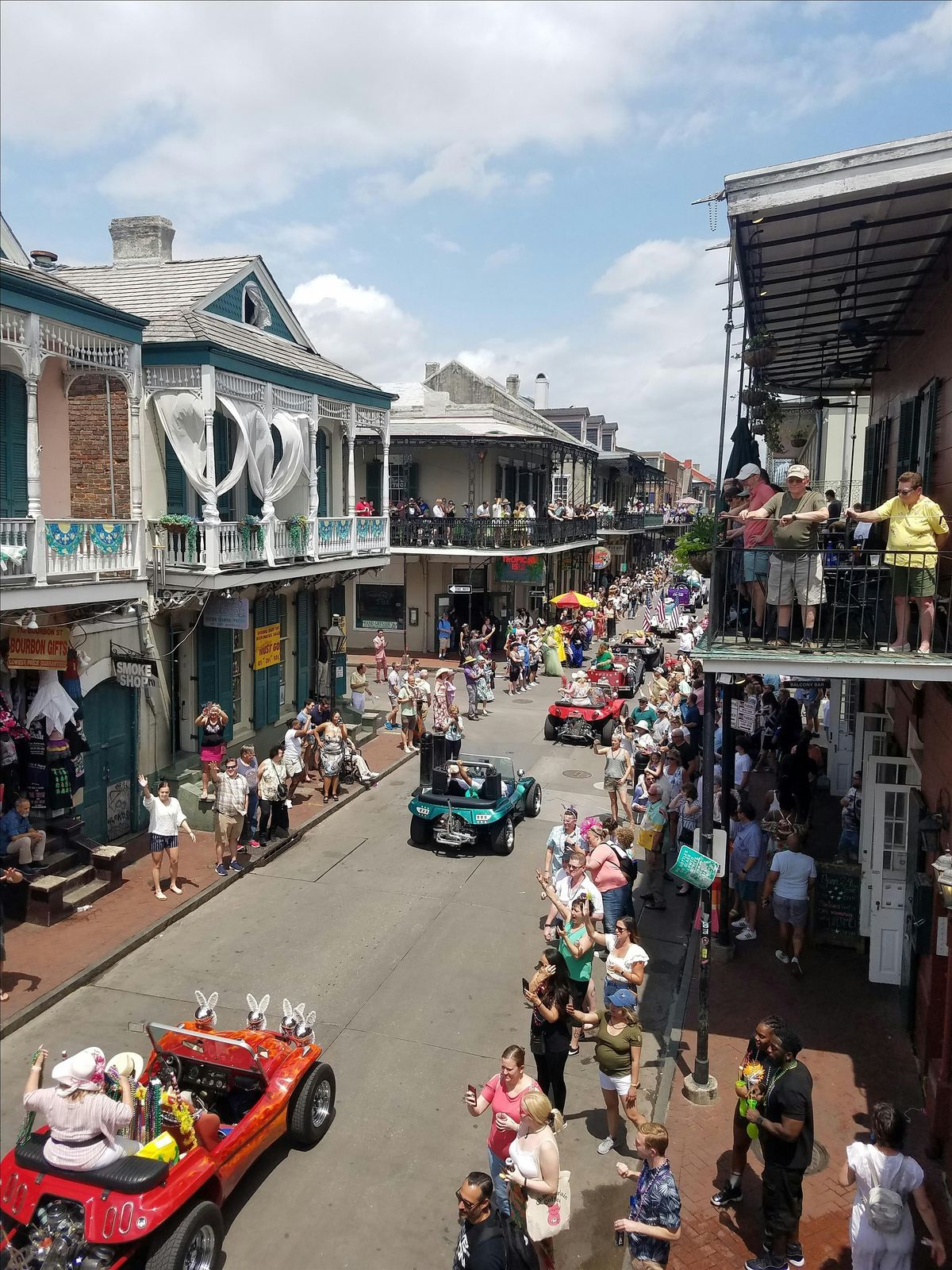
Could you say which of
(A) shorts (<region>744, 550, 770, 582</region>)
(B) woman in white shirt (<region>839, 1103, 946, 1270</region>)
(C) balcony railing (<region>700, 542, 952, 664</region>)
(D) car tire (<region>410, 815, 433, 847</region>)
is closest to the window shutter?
(C) balcony railing (<region>700, 542, 952, 664</region>)

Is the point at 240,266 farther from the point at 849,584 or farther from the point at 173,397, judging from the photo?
the point at 849,584

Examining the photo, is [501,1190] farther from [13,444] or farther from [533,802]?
[13,444]

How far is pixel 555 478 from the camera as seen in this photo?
40.1 m

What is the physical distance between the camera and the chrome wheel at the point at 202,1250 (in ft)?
18.2

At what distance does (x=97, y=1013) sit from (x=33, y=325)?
715 centimetres

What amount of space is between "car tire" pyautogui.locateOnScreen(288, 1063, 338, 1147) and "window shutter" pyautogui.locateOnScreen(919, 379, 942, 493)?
7.67 meters

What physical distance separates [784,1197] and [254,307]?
16004mm

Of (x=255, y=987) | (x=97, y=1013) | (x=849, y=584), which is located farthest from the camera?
(x=255, y=987)

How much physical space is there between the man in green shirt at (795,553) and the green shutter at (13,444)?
822 centimetres

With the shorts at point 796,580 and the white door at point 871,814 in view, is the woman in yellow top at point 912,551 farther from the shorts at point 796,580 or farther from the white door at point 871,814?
the white door at point 871,814

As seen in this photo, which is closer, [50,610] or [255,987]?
[255,987]

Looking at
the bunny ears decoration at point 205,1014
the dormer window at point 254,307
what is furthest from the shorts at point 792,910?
the dormer window at point 254,307

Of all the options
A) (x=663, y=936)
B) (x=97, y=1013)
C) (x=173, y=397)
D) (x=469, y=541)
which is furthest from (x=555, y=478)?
(x=97, y=1013)

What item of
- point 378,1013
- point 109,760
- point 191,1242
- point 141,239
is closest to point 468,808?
point 378,1013
